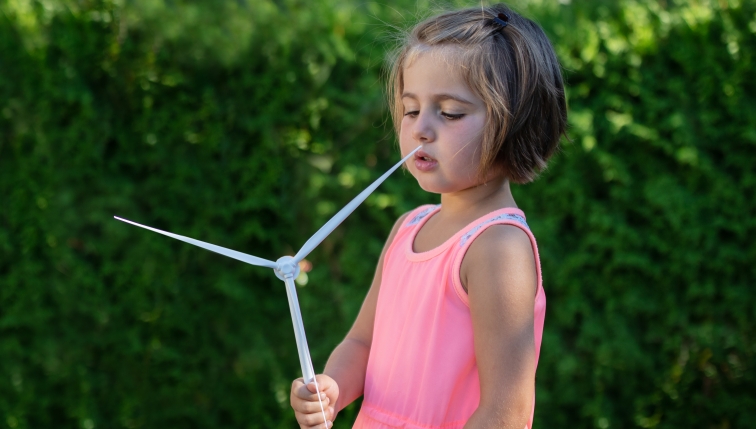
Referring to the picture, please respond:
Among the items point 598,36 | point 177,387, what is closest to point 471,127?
point 598,36

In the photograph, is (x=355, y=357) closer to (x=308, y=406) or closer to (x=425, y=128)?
(x=308, y=406)

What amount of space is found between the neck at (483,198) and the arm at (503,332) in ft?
0.60

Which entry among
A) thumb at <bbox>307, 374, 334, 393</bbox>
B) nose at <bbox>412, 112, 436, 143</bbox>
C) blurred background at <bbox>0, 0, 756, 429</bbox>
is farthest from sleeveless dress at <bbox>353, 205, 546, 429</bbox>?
blurred background at <bbox>0, 0, 756, 429</bbox>

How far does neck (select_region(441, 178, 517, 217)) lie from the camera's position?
6.23 feet

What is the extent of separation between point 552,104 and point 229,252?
833 millimetres

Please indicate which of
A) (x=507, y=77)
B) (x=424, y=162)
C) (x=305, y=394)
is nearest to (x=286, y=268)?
(x=305, y=394)

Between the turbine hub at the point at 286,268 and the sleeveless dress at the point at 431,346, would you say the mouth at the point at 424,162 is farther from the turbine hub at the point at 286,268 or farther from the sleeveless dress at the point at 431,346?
the turbine hub at the point at 286,268

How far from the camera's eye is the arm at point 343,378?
5.89 feet

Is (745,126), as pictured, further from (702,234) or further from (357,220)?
(357,220)

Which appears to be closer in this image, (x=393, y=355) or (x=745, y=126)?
(x=393, y=355)

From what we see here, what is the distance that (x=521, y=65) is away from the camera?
1.83 m

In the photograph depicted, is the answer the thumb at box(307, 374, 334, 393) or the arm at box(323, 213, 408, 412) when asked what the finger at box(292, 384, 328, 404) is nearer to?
the thumb at box(307, 374, 334, 393)

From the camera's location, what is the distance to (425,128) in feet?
5.93

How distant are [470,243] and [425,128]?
28cm
